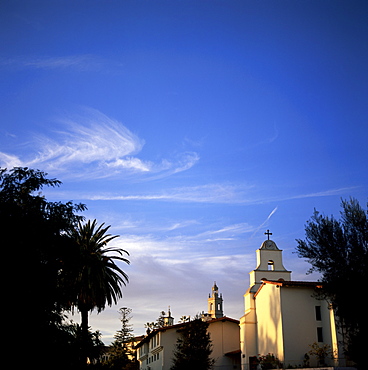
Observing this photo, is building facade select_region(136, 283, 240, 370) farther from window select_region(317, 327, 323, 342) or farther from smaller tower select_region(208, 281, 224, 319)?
smaller tower select_region(208, 281, 224, 319)

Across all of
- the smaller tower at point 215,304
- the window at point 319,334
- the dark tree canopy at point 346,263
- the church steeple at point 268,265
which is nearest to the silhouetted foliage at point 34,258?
the dark tree canopy at point 346,263

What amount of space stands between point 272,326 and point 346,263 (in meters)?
17.4

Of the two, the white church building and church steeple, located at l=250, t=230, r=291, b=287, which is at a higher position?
church steeple, located at l=250, t=230, r=291, b=287

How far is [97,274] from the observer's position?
40469 millimetres

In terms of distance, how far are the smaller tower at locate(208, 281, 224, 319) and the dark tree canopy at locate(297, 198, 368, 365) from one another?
3116 inches

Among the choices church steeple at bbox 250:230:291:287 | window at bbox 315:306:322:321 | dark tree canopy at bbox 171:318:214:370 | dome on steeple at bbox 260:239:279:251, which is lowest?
dark tree canopy at bbox 171:318:214:370

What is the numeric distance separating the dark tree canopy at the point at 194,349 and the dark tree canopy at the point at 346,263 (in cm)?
1847

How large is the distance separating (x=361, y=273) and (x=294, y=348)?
Answer: 15.3m

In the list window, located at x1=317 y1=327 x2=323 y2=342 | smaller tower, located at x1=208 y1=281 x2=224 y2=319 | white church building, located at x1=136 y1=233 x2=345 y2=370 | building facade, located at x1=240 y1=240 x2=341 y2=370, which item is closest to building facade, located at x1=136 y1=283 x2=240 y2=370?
white church building, located at x1=136 y1=233 x2=345 y2=370

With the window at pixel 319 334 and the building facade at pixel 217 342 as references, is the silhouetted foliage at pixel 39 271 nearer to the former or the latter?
the window at pixel 319 334

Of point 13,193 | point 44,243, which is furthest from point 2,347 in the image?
point 13,193

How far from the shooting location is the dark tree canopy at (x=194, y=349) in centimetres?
4538

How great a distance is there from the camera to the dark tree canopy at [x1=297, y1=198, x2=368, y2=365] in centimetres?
2870

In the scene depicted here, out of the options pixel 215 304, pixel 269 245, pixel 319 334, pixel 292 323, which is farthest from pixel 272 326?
pixel 215 304
